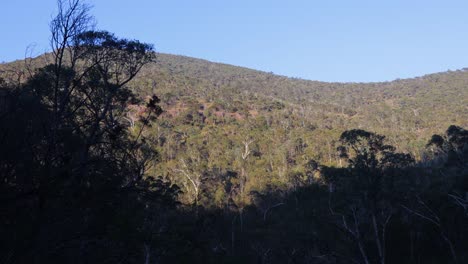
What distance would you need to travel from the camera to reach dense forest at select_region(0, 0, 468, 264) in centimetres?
772

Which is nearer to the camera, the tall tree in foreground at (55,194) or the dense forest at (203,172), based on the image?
the tall tree in foreground at (55,194)

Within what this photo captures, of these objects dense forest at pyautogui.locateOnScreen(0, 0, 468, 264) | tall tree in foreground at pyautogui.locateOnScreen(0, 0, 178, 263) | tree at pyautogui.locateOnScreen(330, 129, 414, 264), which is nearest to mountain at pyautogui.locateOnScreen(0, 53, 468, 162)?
dense forest at pyautogui.locateOnScreen(0, 0, 468, 264)

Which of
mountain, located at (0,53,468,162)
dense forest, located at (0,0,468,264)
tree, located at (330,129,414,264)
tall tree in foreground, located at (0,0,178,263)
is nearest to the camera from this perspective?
tall tree in foreground, located at (0,0,178,263)

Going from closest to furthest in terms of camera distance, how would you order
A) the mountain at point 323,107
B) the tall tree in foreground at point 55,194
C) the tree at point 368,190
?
the tall tree in foreground at point 55,194, the tree at point 368,190, the mountain at point 323,107

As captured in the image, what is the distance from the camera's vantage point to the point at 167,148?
5884 centimetres

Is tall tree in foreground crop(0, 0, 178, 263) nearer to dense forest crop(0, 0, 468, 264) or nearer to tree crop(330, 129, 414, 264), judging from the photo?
dense forest crop(0, 0, 468, 264)

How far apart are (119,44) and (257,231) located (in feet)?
88.6

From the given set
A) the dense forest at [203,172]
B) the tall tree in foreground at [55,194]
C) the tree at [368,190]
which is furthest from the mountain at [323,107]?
the tall tree in foreground at [55,194]

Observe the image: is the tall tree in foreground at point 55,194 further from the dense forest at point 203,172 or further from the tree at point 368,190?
the tree at point 368,190

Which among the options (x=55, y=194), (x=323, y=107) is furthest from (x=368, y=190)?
(x=323, y=107)

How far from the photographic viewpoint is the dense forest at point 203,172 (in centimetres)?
772

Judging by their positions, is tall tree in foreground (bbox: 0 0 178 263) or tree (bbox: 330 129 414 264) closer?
tall tree in foreground (bbox: 0 0 178 263)

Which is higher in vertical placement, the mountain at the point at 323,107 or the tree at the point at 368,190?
the mountain at the point at 323,107

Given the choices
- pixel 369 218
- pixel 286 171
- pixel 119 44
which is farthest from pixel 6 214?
pixel 286 171
